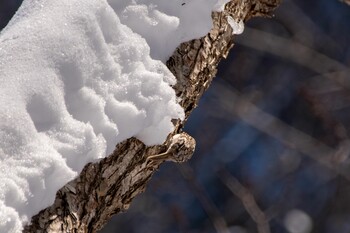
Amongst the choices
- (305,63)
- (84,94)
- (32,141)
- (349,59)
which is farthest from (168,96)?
(349,59)

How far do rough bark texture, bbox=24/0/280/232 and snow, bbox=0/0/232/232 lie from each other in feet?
0.07

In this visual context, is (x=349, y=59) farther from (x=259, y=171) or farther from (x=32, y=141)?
(x=32, y=141)

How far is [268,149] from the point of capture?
561 centimetres

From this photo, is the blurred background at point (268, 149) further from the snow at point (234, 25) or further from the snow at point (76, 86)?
the snow at point (76, 86)

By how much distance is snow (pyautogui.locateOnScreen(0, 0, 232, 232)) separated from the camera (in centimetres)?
107

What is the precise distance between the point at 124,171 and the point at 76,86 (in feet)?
0.56

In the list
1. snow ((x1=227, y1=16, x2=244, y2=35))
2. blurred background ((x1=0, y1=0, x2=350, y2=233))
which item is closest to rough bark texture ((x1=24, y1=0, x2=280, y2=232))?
snow ((x1=227, y1=16, x2=244, y2=35))

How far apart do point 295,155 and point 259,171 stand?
31 centimetres

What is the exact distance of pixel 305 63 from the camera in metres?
4.30

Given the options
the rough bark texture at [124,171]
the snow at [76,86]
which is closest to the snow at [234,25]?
the rough bark texture at [124,171]

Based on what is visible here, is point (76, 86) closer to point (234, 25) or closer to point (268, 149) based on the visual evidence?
point (234, 25)

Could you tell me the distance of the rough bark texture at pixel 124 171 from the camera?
3.72 feet

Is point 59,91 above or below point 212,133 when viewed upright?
above

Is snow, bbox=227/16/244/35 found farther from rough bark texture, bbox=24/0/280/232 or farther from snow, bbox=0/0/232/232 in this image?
snow, bbox=0/0/232/232
